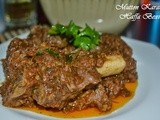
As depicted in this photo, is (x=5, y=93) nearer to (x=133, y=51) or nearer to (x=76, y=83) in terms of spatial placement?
(x=76, y=83)

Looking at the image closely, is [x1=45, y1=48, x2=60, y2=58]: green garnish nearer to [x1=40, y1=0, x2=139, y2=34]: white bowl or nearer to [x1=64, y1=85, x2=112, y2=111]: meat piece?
[x1=64, y1=85, x2=112, y2=111]: meat piece

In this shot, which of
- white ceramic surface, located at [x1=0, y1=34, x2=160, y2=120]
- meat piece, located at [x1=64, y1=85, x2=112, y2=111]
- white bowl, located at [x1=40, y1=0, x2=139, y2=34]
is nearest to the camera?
white ceramic surface, located at [x1=0, y1=34, x2=160, y2=120]

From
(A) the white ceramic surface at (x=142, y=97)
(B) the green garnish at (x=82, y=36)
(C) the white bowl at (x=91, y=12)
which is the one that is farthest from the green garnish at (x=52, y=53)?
(C) the white bowl at (x=91, y=12)

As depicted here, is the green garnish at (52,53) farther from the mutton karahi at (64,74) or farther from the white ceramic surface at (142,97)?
the white ceramic surface at (142,97)

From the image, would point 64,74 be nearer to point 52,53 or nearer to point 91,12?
point 52,53


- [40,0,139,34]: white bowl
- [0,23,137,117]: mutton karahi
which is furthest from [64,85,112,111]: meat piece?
[40,0,139,34]: white bowl

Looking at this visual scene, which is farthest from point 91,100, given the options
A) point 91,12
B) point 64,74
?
point 91,12

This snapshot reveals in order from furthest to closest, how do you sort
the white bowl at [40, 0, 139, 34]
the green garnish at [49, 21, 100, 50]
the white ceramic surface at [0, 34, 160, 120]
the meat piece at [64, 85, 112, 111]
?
Answer: 1. the white bowl at [40, 0, 139, 34]
2. the green garnish at [49, 21, 100, 50]
3. the meat piece at [64, 85, 112, 111]
4. the white ceramic surface at [0, 34, 160, 120]
